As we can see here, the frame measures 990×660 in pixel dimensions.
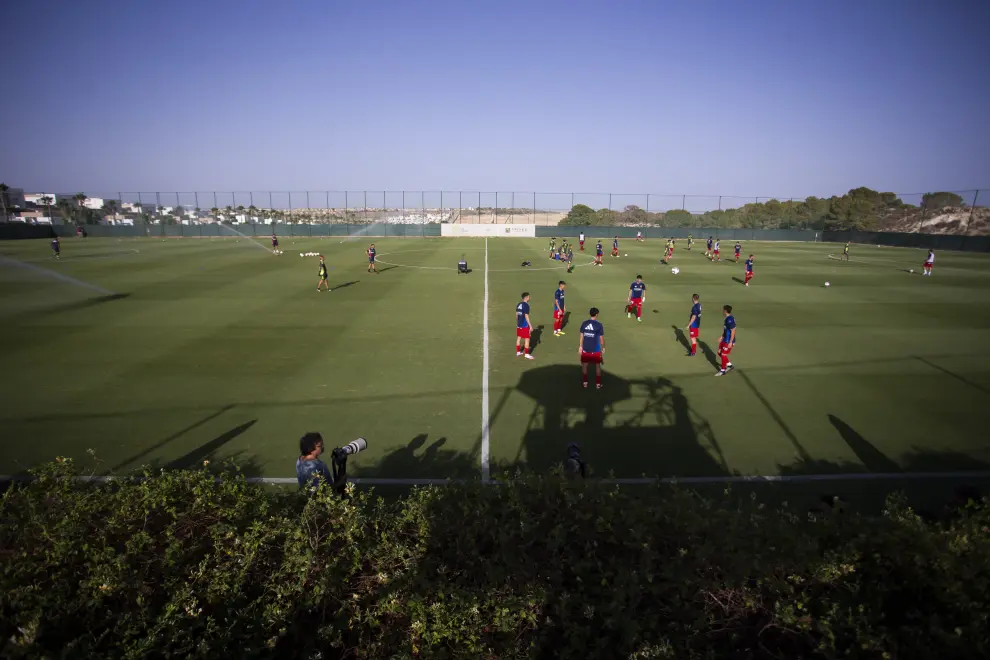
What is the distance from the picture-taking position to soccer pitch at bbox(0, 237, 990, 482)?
902 centimetres

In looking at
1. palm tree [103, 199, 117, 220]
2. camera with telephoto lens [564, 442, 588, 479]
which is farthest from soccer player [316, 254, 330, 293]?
palm tree [103, 199, 117, 220]

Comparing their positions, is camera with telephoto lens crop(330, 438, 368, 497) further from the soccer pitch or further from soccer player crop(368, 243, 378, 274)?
soccer player crop(368, 243, 378, 274)

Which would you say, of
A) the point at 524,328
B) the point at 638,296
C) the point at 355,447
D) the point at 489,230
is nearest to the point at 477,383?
the point at 524,328

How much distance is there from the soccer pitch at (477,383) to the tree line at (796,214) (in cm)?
6214

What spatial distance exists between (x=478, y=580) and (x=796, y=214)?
107689mm

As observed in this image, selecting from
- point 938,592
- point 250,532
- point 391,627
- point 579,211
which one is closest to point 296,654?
point 391,627

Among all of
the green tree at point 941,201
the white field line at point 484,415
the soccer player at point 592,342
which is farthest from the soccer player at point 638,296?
the green tree at point 941,201

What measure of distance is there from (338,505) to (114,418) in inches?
379

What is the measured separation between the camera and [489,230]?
7575 centimetres

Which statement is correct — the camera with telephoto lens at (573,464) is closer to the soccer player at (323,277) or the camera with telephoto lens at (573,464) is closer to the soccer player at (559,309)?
the soccer player at (559,309)

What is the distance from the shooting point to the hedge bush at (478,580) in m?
2.85

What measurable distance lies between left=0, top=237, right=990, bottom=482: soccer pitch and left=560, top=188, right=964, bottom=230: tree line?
6214 centimetres

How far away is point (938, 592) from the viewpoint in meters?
2.98

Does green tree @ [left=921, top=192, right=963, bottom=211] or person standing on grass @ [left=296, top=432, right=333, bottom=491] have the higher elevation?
green tree @ [left=921, top=192, right=963, bottom=211]
